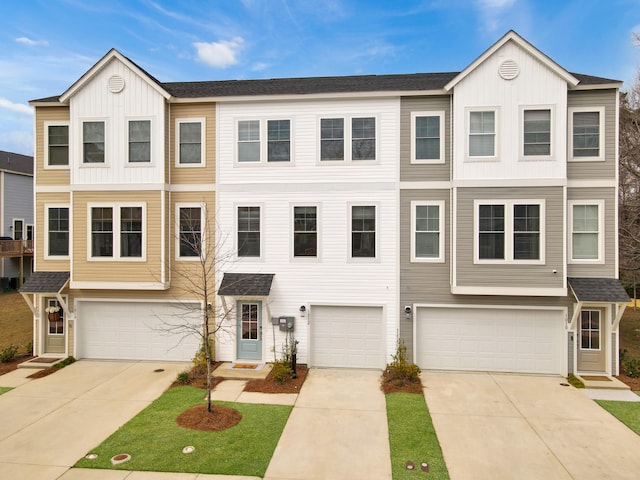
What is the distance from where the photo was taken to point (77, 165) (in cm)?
1231

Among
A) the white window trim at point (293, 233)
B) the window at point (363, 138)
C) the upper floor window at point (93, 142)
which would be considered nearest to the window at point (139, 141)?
the upper floor window at point (93, 142)

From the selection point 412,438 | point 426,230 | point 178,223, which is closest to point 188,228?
point 178,223

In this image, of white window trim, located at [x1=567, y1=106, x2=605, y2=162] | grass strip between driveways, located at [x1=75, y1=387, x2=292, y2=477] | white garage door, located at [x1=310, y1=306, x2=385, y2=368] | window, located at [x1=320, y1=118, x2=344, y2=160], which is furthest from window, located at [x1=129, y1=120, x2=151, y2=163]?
white window trim, located at [x1=567, y1=106, x2=605, y2=162]

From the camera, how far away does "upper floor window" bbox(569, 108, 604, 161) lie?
11.4m

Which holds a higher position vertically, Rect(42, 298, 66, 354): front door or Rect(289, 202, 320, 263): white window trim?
Rect(289, 202, 320, 263): white window trim

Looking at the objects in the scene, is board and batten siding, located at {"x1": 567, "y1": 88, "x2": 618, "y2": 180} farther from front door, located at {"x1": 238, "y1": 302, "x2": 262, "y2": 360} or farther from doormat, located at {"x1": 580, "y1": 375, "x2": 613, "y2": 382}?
front door, located at {"x1": 238, "y1": 302, "x2": 262, "y2": 360}

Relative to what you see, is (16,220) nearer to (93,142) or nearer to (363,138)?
(93,142)

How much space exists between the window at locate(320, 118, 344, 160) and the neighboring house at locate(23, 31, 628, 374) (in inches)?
2.5

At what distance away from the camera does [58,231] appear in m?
12.9

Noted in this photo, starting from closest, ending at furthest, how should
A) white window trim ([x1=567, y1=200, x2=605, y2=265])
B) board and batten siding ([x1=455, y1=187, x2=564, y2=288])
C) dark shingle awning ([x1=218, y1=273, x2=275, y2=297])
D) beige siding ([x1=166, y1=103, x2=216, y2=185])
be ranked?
board and batten siding ([x1=455, y1=187, x2=564, y2=288]) → white window trim ([x1=567, y1=200, x2=605, y2=265]) → dark shingle awning ([x1=218, y1=273, x2=275, y2=297]) → beige siding ([x1=166, y1=103, x2=216, y2=185])

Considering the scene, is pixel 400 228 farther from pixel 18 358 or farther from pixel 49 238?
pixel 18 358

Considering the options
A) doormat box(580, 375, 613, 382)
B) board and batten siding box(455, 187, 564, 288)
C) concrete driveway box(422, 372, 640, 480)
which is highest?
board and batten siding box(455, 187, 564, 288)

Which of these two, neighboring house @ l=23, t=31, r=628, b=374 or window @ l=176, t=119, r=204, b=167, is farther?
window @ l=176, t=119, r=204, b=167

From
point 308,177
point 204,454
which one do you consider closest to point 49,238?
point 308,177
